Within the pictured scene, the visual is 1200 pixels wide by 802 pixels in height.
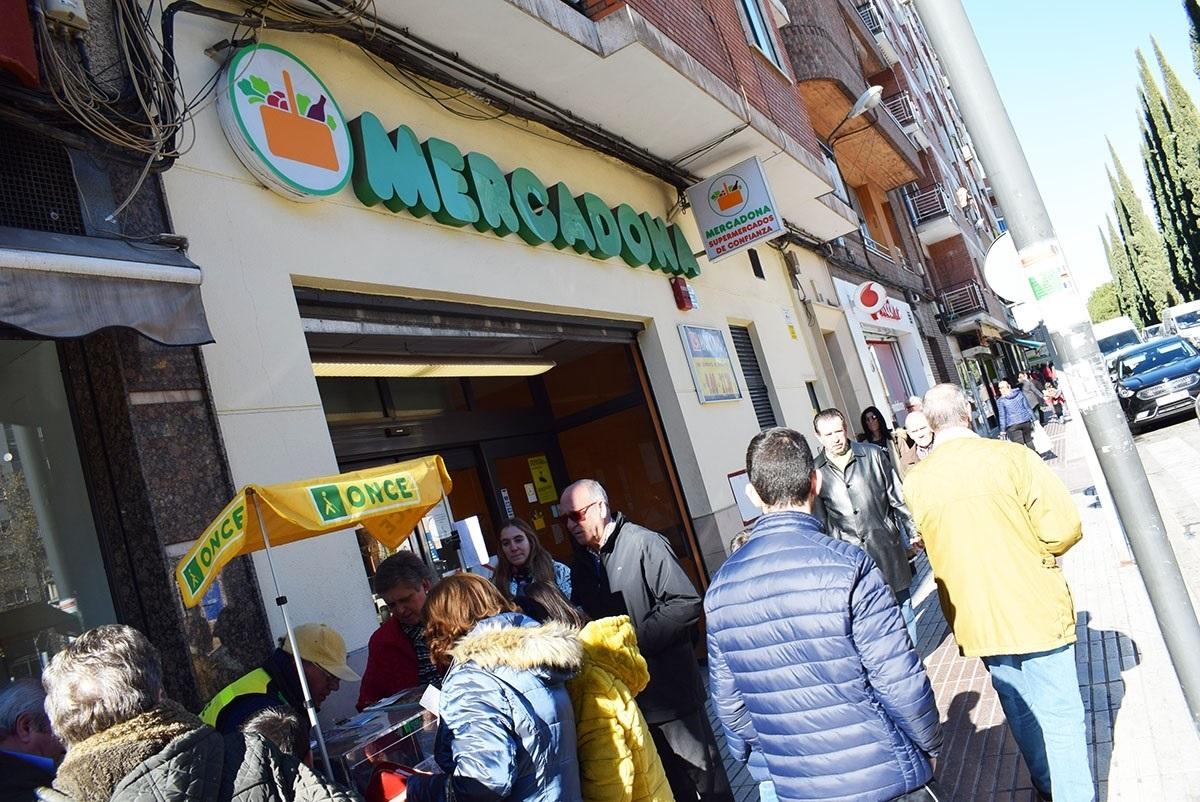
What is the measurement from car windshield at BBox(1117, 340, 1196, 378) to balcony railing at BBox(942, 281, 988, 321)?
14.9 m

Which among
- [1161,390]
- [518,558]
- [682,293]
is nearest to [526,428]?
[682,293]

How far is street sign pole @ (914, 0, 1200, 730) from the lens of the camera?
3457mm

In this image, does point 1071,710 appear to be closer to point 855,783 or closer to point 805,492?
point 855,783

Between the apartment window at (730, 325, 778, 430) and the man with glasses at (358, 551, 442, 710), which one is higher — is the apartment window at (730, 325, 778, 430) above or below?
above

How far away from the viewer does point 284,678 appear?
3.61m

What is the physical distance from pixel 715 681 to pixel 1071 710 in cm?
152

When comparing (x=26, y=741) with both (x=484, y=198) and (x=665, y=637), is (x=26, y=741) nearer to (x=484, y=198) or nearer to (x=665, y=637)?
(x=665, y=637)

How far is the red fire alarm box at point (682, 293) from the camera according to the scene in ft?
33.4

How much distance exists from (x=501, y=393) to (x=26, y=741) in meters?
6.48

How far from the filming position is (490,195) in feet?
22.8

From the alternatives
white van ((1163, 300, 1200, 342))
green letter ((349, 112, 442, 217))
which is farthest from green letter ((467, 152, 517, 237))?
white van ((1163, 300, 1200, 342))

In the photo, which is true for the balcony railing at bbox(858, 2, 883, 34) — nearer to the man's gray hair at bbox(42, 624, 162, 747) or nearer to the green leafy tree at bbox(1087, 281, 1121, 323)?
the man's gray hair at bbox(42, 624, 162, 747)

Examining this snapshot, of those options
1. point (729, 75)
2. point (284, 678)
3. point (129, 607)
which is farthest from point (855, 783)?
point (729, 75)

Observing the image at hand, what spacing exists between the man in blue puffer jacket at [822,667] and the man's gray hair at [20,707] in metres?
2.24
